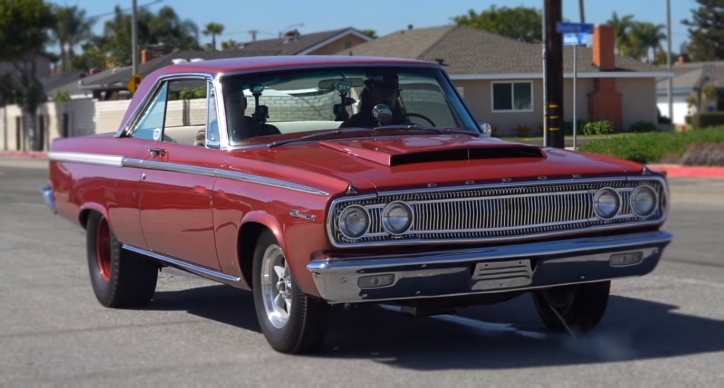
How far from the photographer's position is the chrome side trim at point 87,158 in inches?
330

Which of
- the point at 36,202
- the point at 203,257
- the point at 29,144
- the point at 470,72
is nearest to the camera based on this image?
the point at 203,257

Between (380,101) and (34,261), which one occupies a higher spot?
(380,101)

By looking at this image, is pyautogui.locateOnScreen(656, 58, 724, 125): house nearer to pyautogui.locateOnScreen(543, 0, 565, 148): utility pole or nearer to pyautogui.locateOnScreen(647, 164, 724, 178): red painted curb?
pyautogui.locateOnScreen(647, 164, 724, 178): red painted curb

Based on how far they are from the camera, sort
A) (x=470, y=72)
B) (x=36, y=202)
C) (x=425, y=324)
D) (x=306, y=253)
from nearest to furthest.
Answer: (x=306, y=253) < (x=425, y=324) < (x=36, y=202) < (x=470, y=72)

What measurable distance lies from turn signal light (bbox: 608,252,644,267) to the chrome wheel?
5.74ft

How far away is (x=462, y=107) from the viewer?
7.89 m

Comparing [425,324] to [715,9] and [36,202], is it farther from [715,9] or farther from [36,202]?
[715,9]

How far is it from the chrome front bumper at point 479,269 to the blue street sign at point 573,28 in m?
14.0

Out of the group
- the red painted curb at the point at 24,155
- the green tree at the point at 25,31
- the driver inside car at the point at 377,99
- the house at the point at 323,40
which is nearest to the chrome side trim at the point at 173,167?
the driver inside car at the point at 377,99

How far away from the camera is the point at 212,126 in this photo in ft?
24.2

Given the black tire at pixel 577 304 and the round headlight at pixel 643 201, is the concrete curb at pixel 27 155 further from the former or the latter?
the round headlight at pixel 643 201

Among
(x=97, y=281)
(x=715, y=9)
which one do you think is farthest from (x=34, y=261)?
(x=715, y=9)

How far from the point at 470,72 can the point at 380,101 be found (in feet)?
95.0

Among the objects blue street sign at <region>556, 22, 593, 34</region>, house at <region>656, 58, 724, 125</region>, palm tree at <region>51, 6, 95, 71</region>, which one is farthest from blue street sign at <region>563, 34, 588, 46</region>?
palm tree at <region>51, 6, 95, 71</region>
